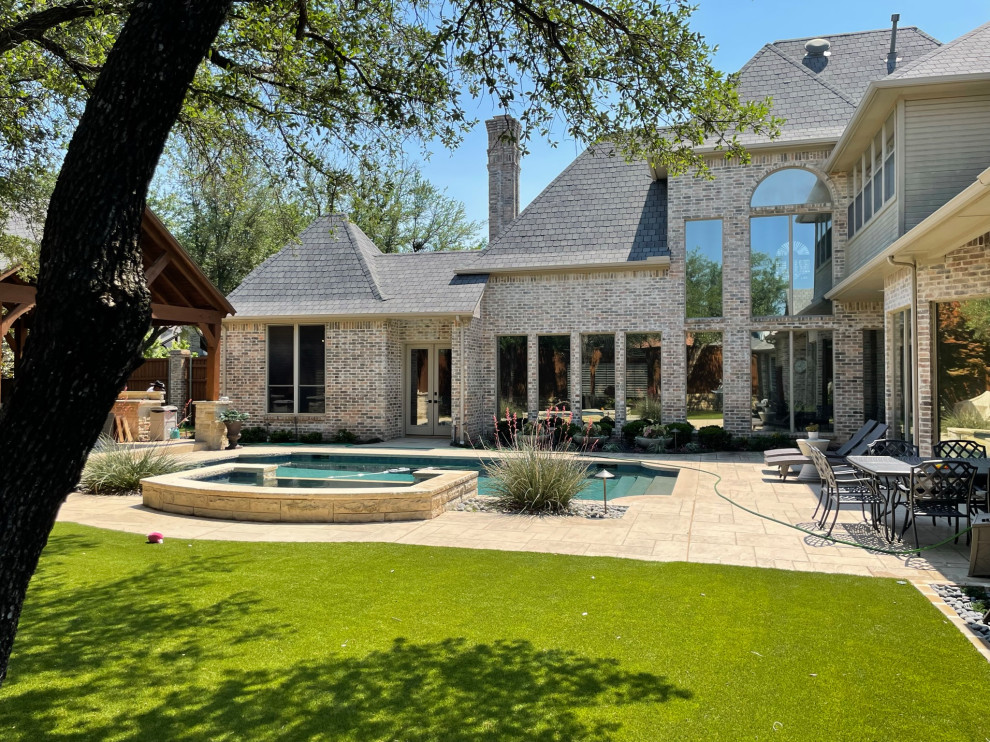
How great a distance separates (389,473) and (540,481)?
428 centimetres

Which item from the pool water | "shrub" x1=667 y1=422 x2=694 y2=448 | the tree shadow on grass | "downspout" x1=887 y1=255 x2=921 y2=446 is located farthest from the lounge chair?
the tree shadow on grass

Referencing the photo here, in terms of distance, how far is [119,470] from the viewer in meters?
9.72

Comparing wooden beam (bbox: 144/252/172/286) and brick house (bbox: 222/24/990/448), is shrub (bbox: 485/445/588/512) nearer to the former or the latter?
brick house (bbox: 222/24/990/448)

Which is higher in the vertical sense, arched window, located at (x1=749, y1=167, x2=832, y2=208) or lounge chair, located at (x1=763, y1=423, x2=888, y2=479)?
arched window, located at (x1=749, y1=167, x2=832, y2=208)

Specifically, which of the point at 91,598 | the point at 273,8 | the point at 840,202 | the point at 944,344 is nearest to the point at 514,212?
the point at 840,202

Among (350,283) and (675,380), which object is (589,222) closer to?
(675,380)

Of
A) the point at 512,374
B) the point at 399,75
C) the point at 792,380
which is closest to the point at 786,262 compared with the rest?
the point at 792,380

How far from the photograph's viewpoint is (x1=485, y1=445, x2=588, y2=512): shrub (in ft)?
27.3

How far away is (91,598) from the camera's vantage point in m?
4.95

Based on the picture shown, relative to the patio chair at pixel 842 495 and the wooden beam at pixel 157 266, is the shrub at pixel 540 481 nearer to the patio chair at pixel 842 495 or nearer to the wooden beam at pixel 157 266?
the patio chair at pixel 842 495

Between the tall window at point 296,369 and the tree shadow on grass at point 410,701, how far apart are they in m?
13.6

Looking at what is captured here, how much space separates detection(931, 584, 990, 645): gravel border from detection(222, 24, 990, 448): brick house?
310 inches

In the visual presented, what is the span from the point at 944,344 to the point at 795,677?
7.02 metres

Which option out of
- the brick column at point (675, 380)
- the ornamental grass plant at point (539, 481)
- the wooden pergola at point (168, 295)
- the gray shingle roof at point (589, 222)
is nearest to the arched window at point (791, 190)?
the gray shingle roof at point (589, 222)
